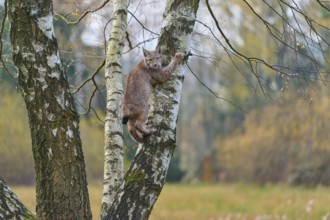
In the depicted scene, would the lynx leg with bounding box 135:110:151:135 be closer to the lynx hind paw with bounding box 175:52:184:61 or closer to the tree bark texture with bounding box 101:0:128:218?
the lynx hind paw with bounding box 175:52:184:61

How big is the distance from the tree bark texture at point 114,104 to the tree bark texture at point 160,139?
1458mm

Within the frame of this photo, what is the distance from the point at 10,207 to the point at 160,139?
1.27 m

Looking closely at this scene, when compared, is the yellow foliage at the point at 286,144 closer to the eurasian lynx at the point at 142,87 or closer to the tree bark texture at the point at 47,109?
the eurasian lynx at the point at 142,87

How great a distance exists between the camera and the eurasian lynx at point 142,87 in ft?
19.9

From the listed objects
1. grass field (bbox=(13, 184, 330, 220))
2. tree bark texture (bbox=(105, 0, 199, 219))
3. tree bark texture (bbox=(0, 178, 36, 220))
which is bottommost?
grass field (bbox=(13, 184, 330, 220))

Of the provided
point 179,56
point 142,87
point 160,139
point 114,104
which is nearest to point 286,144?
point 114,104

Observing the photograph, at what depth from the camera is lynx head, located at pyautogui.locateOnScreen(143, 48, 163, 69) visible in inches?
242

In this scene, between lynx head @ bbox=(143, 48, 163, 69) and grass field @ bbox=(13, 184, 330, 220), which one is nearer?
lynx head @ bbox=(143, 48, 163, 69)

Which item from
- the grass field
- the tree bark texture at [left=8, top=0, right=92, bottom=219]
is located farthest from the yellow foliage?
the tree bark texture at [left=8, top=0, right=92, bottom=219]

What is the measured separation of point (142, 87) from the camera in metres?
6.68

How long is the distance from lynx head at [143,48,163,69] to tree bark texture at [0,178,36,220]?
61.5 inches

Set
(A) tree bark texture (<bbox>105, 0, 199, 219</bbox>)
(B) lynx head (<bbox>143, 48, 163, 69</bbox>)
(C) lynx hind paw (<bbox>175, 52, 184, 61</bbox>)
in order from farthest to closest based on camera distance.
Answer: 1. (B) lynx head (<bbox>143, 48, 163, 69</bbox>)
2. (C) lynx hind paw (<bbox>175, 52, 184, 61</bbox>)
3. (A) tree bark texture (<bbox>105, 0, 199, 219</bbox>)

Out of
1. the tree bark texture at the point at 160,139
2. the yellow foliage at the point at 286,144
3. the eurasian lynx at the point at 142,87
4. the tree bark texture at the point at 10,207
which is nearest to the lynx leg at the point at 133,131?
the eurasian lynx at the point at 142,87

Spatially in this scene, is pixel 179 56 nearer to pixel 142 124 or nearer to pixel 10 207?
pixel 142 124
